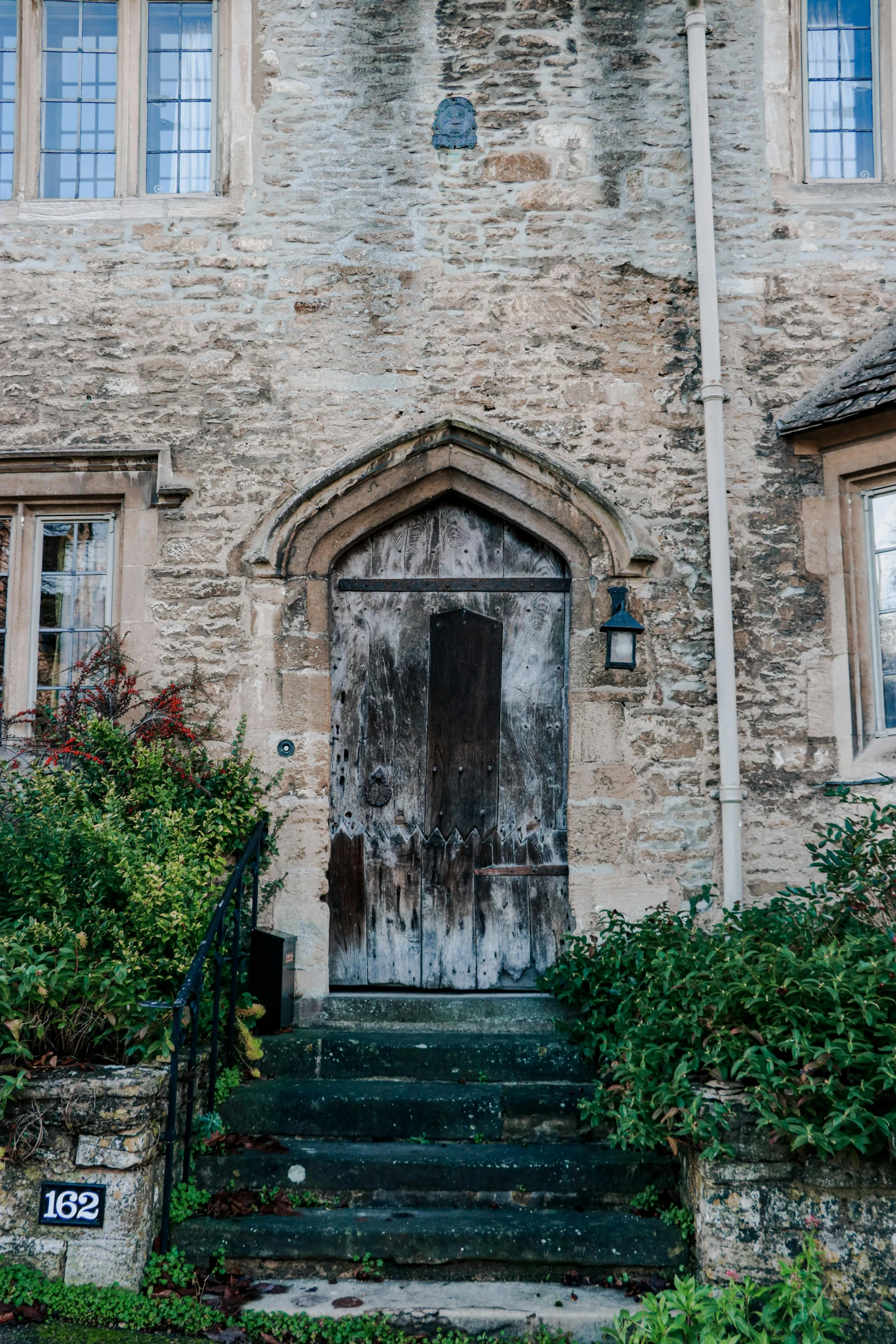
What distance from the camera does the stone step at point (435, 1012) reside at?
17.1 ft

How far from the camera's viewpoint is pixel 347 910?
574 cm

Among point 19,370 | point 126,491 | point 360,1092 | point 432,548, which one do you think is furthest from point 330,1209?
point 19,370

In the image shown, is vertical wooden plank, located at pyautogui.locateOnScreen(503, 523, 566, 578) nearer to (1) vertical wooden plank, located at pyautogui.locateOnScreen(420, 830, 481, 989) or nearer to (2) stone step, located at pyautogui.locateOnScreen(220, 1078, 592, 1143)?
(1) vertical wooden plank, located at pyautogui.locateOnScreen(420, 830, 481, 989)

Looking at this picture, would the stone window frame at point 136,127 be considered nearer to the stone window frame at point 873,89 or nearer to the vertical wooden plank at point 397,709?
the vertical wooden plank at point 397,709

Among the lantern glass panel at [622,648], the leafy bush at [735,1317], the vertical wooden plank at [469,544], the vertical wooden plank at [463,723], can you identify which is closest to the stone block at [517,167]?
the vertical wooden plank at [469,544]

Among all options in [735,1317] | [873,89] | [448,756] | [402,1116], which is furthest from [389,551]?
[735,1317]

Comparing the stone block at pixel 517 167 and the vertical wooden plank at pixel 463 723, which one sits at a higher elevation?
the stone block at pixel 517 167

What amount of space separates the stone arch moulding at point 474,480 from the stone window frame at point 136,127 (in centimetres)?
171

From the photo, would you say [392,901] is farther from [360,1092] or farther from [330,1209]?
[330,1209]

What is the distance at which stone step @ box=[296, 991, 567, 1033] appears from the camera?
17.1 ft

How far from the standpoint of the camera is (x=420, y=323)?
5910mm

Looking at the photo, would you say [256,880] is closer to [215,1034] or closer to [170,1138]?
[215,1034]

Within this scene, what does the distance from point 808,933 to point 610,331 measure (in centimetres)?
336

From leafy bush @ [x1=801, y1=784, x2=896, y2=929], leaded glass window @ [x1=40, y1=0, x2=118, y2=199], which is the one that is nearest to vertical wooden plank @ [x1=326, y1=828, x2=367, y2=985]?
leafy bush @ [x1=801, y1=784, x2=896, y2=929]
